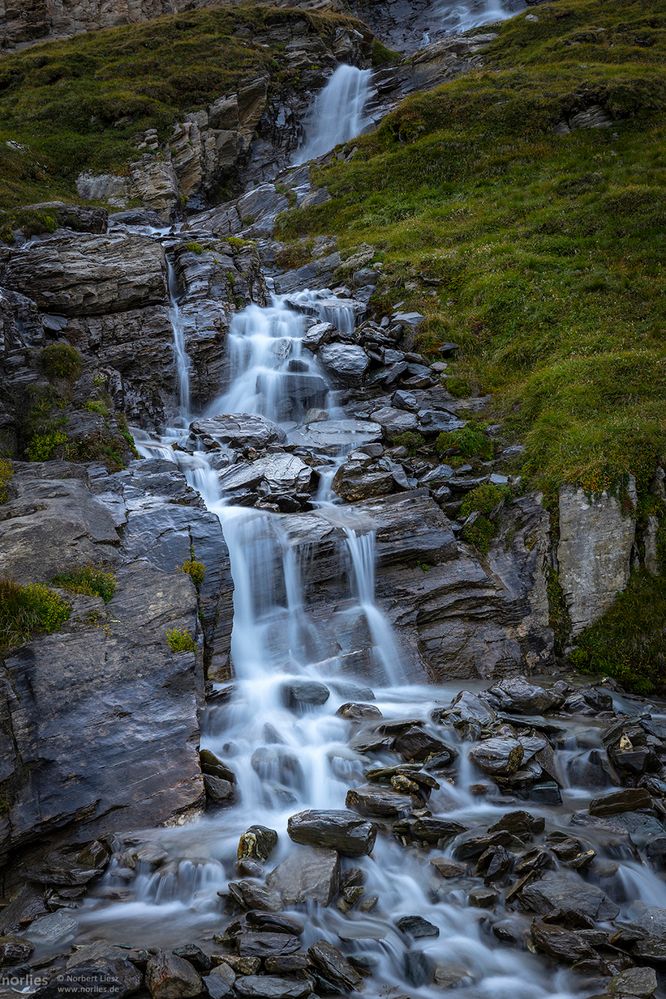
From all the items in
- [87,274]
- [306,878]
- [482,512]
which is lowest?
[306,878]

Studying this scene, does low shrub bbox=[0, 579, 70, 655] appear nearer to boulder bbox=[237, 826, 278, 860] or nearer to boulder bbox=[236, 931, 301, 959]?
boulder bbox=[237, 826, 278, 860]

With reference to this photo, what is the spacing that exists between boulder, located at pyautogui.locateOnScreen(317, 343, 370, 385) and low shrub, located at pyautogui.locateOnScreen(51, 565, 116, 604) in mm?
11584

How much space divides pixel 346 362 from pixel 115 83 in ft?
123

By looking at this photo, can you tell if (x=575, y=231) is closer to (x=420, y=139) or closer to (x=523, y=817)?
(x=420, y=139)

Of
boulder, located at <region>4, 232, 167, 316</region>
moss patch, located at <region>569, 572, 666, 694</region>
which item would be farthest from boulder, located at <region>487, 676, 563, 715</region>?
boulder, located at <region>4, 232, 167, 316</region>

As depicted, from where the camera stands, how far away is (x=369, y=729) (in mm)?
9914

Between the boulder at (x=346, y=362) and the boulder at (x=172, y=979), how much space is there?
16.6 meters

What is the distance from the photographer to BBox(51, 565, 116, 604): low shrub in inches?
394

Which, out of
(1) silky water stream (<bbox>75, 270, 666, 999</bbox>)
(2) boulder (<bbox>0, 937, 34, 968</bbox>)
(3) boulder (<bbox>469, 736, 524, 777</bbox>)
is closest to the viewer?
(2) boulder (<bbox>0, 937, 34, 968</bbox>)

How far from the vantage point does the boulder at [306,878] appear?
661 cm

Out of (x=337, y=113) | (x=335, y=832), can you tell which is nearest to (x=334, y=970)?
(x=335, y=832)

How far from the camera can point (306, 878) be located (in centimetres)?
683

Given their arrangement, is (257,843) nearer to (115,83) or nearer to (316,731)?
(316,731)

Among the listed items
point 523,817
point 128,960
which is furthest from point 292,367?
point 128,960
